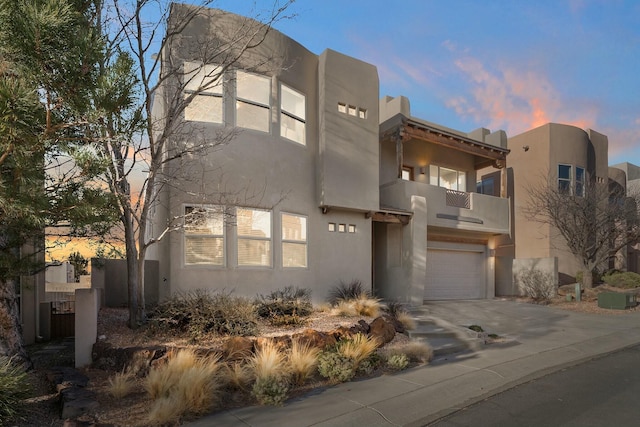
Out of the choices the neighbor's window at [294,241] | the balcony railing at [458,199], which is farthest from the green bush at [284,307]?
the balcony railing at [458,199]

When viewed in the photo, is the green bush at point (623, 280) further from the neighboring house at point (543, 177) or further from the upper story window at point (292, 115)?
the upper story window at point (292, 115)

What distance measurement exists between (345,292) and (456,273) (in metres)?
7.27

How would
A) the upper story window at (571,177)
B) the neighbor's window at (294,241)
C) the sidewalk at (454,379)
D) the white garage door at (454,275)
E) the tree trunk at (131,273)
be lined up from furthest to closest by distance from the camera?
1. the upper story window at (571,177)
2. the white garage door at (454,275)
3. the neighbor's window at (294,241)
4. the tree trunk at (131,273)
5. the sidewalk at (454,379)

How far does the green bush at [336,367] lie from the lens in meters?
6.87

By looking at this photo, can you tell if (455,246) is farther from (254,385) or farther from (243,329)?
(254,385)

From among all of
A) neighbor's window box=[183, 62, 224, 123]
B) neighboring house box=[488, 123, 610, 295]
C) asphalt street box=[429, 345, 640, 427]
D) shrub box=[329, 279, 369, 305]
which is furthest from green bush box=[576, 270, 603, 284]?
neighbor's window box=[183, 62, 224, 123]

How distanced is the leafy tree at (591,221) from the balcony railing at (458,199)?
3.79 meters

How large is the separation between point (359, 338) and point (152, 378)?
3.64 meters

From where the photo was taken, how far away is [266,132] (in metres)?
11.9

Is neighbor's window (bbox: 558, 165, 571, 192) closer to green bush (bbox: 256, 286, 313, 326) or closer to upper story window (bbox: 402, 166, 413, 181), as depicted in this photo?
upper story window (bbox: 402, 166, 413, 181)

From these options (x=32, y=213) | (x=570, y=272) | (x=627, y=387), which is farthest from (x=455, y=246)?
(x=32, y=213)

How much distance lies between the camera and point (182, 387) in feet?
18.0

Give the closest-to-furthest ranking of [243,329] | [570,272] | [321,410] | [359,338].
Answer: [321,410]
[359,338]
[243,329]
[570,272]

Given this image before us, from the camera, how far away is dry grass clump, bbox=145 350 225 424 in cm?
516
